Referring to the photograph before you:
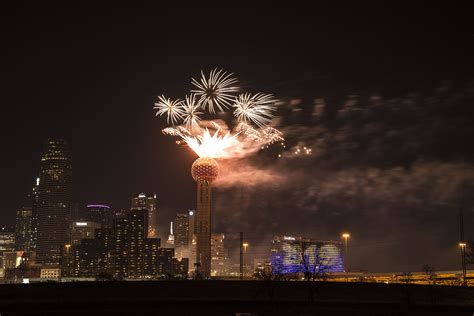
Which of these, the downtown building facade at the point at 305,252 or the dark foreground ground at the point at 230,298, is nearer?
the dark foreground ground at the point at 230,298

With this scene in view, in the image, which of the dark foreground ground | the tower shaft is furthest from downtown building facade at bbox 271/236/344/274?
the dark foreground ground

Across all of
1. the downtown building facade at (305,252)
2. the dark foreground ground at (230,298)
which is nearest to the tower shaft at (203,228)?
the downtown building facade at (305,252)

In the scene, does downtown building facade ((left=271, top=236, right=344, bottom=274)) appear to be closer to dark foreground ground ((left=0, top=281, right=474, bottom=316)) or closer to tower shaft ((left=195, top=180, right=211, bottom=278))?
tower shaft ((left=195, top=180, right=211, bottom=278))

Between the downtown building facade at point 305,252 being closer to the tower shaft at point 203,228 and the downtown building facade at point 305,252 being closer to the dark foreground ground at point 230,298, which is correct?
the tower shaft at point 203,228

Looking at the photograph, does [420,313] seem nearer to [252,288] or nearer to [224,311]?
[224,311]

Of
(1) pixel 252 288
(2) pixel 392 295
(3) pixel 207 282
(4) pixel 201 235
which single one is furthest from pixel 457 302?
(4) pixel 201 235

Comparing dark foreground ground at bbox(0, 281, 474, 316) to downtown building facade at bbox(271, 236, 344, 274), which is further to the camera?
downtown building facade at bbox(271, 236, 344, 274)

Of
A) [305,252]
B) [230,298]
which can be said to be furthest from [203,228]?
[230,298]
